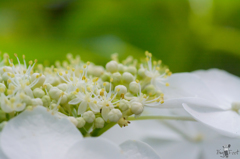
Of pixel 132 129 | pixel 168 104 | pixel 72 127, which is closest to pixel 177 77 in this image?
pixel 168 104

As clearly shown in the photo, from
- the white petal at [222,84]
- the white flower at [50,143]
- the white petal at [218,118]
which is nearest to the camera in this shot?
the white flower at [50,143]

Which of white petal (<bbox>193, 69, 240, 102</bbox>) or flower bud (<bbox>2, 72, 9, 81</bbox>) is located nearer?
flower bud (<bbox>2, 72, 9, 81</bbox>)

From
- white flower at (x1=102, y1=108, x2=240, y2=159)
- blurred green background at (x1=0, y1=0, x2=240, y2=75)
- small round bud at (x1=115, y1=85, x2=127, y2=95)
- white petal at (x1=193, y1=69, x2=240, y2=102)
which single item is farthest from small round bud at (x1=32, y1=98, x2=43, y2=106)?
blurred green background at (x1=0, y1=0, x2=240, y2=75)

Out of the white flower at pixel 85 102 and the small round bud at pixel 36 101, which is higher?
the small round bud at pixel 36 101

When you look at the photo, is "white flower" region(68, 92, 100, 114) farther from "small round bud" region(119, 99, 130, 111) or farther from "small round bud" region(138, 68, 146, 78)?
"small round bud" region(138, 68, 146, 78)

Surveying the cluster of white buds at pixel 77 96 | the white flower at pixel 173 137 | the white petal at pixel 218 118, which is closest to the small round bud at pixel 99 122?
the cluster of white buds at pixel 77 96

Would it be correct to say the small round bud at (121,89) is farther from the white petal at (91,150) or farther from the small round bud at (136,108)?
the white petal at (91,150)
